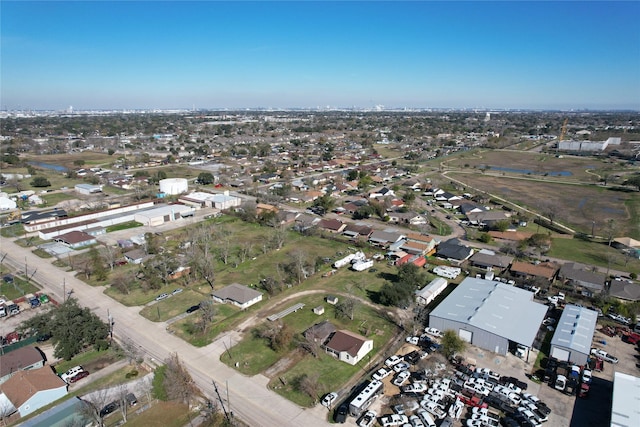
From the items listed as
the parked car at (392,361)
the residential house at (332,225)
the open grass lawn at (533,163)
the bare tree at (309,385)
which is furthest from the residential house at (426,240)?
the open grass lawn at (533,163)

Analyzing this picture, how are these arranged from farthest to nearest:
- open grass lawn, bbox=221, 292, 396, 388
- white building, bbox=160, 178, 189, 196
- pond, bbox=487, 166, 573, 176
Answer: pond, bbox=487, 166, 573, 176 → white building, bbox=160, 178, 189, 196 → open grass lawn, bbox=221, 292, 396, 388

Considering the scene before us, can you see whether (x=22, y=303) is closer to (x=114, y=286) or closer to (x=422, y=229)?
(x=114, y=286)

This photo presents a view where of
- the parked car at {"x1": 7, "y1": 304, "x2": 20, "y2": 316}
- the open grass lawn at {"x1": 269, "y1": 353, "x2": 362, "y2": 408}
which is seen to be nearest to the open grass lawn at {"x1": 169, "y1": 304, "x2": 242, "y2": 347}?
the open grass lawn at {"x1": 269, "y1": 353, "x2": 362, "y2": 408}

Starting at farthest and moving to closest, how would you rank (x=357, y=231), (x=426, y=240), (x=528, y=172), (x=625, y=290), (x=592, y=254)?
(x=528, y=172)
(x=357, y=231)
(x=426, y=240)
(x=592, y=254)
(x=625, y=290)

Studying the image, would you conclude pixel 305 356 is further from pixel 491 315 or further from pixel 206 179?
pixel 206 179

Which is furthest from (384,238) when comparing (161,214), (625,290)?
(161,214)

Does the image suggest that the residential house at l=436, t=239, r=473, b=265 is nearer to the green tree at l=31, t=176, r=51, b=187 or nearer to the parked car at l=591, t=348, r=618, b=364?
the parked car at l=591, t=348, r=618, b=364
